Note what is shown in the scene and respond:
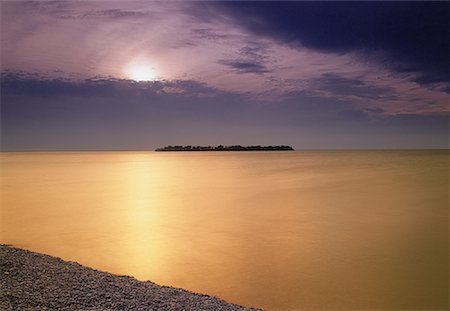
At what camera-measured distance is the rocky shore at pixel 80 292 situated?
6.54 m

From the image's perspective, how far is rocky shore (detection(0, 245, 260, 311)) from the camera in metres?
6.54

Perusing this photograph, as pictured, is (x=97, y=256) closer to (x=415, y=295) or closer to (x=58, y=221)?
(x=58, y=221)

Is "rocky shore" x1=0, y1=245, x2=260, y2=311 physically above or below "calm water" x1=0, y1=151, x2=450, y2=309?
above

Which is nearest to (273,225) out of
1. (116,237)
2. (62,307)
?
(116,237)

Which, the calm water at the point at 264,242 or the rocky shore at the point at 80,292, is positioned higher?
the rocky shore at the point at 80,292

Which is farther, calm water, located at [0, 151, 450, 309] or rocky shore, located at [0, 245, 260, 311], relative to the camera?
calm water, located at [0, 151, 450, 309]

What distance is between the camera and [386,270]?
1075 centimetres

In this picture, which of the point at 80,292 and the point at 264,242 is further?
the point at 264,242

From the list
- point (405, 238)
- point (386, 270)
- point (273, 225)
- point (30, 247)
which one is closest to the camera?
point (386, 270)

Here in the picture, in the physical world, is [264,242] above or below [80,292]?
below

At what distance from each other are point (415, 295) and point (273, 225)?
26.8ft

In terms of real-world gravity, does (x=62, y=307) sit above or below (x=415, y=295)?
above

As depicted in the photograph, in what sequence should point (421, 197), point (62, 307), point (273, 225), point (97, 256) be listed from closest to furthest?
1. point (62, 307)
2. point (97, 256)
3. point (273, 225)
4. point (421, 197)

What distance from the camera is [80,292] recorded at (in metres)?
7.05
